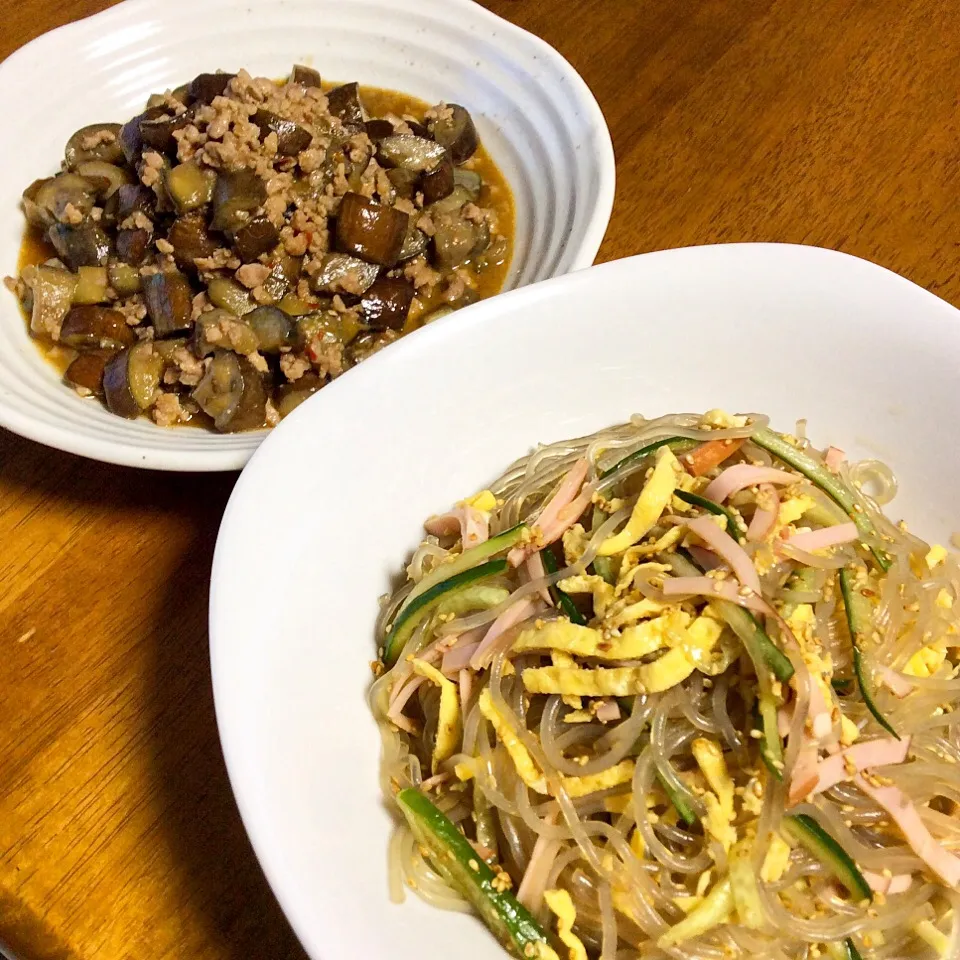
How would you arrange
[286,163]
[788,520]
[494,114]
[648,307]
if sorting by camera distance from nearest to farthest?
[788,520], [648,307], [286,163], [494,114]

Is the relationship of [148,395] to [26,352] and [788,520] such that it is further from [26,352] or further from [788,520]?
Answer: [788,520]

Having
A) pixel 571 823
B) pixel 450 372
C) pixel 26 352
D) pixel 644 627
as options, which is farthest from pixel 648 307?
pixel 26 352

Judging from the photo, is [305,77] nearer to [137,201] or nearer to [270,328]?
[137,201]

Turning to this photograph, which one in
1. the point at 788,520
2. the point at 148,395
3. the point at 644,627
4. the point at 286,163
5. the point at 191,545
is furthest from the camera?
the point at 286,163

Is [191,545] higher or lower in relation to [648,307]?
lower

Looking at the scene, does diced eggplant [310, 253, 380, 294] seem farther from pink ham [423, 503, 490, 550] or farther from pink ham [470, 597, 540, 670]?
pink ham [470, 597, 540, 670]

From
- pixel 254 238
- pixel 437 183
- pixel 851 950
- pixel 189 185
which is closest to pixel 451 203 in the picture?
pixel 437 183

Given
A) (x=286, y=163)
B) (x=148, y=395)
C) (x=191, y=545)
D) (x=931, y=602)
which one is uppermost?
(x=286, y=163)

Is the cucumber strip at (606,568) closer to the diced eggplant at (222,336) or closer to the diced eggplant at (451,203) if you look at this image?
the diced eggplant at (222,336)

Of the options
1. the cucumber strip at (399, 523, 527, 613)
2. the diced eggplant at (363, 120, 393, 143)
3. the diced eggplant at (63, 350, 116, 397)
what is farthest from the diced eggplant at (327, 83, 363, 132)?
→ the cucumber strip at (399, 523, 527, 613)
